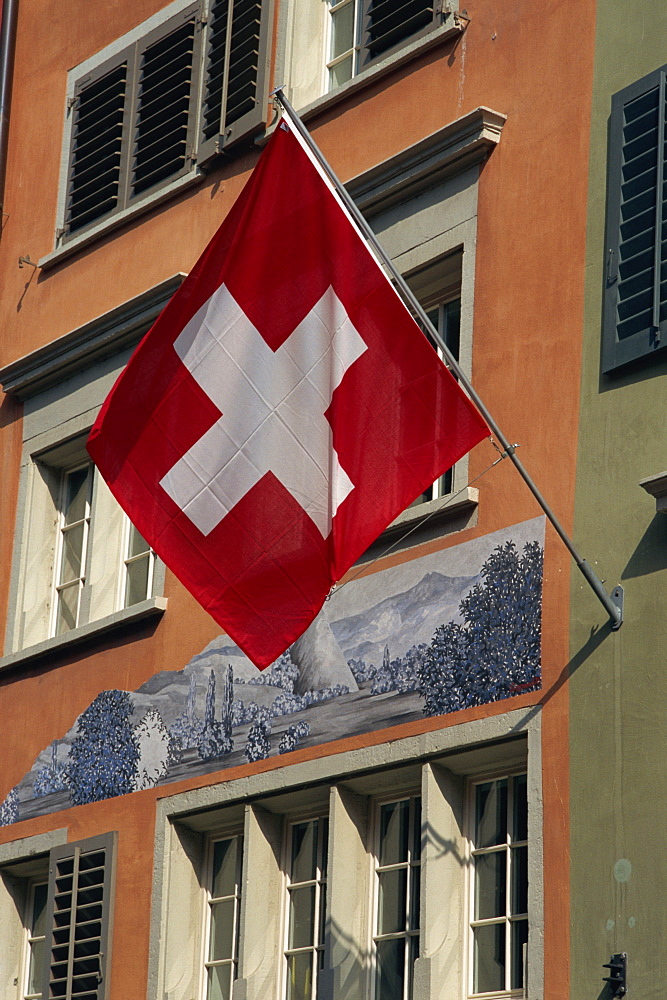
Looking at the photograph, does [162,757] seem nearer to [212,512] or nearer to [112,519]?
[112,519]

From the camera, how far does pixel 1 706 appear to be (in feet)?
47.4

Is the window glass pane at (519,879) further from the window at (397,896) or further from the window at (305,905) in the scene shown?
the window at (305,905)

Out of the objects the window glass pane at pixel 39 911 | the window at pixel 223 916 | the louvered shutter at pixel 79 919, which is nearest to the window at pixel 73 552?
the louvered shutter at pixel 79 919

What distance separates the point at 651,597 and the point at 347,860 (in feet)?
8.75

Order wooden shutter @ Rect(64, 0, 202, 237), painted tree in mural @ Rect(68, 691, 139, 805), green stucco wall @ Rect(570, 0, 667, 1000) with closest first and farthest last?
green stucco wall @ Rect(570, 0, 667, 1000)
painted tree in mural @ Rect(68, 691, 139, 805)
wooden shutter @ Rect(64, 0, 202, 237)

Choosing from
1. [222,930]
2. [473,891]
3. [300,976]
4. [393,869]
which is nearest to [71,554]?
[222,930]

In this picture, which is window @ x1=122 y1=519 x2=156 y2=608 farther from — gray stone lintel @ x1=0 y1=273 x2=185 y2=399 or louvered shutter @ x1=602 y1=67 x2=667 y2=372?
louvered shutter @ x1=602 y1=67 x2=667 y2=372

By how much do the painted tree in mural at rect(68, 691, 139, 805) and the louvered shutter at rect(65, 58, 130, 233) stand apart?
13.2ft

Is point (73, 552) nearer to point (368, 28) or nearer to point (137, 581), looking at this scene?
point (137, 581)

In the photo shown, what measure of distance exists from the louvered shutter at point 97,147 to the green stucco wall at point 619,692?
18.9 ft

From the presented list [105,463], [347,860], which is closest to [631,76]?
[105,463]

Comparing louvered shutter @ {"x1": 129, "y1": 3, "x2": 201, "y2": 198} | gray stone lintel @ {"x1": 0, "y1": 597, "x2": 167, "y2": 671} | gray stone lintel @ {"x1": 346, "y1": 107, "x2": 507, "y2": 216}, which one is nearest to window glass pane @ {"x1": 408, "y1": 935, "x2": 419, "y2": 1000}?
gray stone lintel @ {"x1": 0, "y1": 597, "x2": 167, "y2": 671}

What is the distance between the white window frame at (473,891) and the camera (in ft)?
33.4

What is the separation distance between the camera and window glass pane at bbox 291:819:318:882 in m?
11.7
